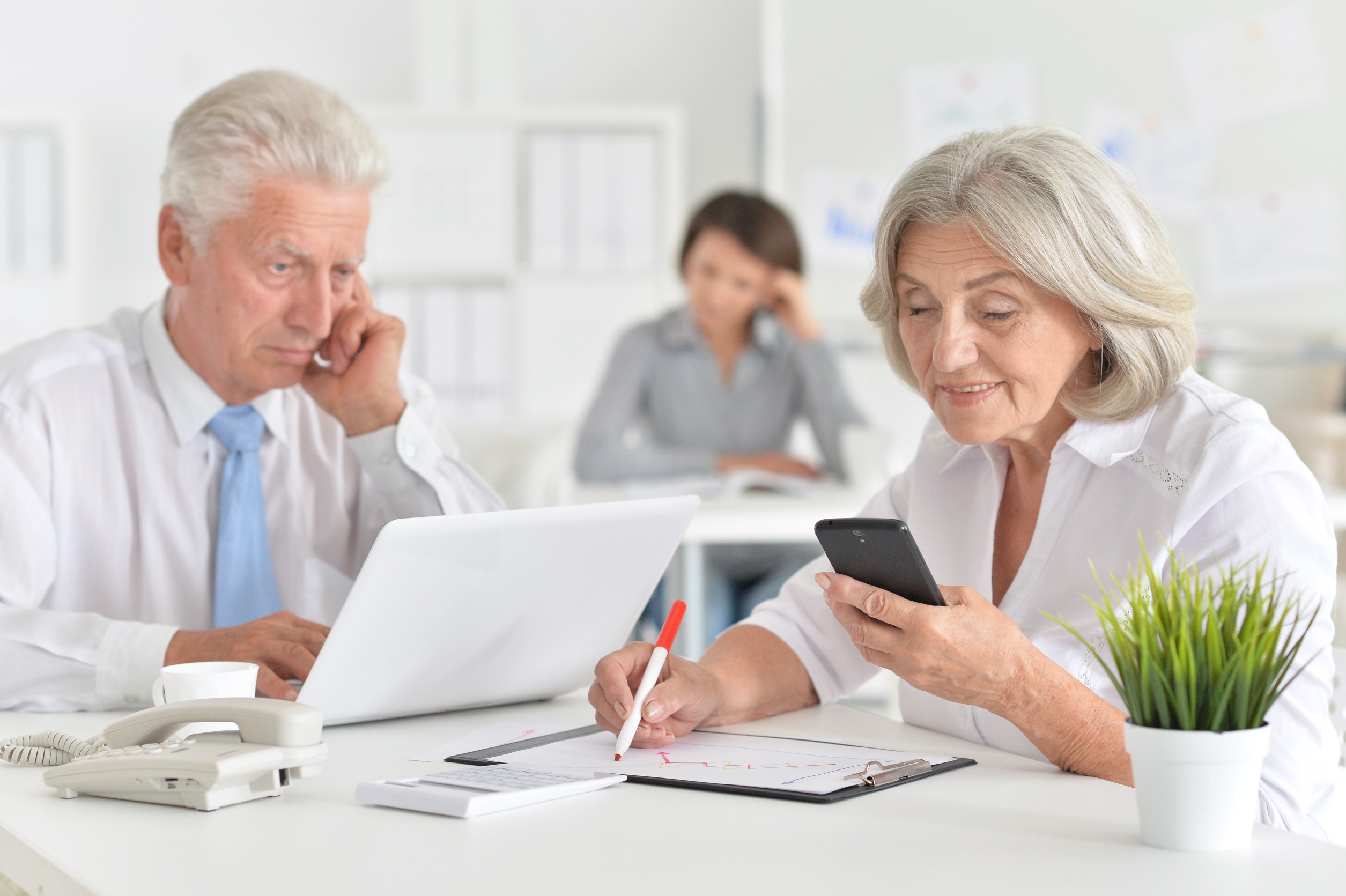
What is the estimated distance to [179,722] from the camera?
92cm

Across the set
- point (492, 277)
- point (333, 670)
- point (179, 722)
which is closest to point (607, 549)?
point (333, 670)

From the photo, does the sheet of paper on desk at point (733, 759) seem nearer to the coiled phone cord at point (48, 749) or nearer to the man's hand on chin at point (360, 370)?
the coiled phone cord at point (48, 749)

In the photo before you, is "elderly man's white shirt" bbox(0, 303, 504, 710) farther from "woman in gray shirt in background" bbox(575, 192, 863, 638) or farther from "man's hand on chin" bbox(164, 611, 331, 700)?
"woman in gray shirt in background" bbox(575, 192, 863, 638)

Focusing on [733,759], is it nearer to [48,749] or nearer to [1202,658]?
[1202,658]

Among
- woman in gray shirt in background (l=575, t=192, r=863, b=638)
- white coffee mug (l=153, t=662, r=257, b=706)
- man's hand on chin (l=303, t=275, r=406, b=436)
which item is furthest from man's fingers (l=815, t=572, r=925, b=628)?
woman in gray shirt in background (l=575, t=192, r=863, b=638)

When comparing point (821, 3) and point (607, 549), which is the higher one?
point (821, 3)

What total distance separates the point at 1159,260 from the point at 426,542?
730 millimetres

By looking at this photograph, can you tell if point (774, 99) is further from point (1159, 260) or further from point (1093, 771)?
point (1093, 771)

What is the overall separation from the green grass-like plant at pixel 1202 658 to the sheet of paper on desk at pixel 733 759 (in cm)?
23

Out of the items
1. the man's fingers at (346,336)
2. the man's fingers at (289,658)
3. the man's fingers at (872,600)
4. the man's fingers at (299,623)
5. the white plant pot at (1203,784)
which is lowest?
the man's fingers at (289,658)

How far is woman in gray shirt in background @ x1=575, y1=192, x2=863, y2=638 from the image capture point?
3367mm

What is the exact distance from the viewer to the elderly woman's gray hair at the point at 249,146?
1453 millimetres

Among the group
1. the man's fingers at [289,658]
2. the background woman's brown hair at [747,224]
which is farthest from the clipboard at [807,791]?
the background woman's brown hair at [747,224]

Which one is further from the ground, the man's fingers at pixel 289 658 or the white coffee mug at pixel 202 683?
the white coffee mug at pixel 202 683
